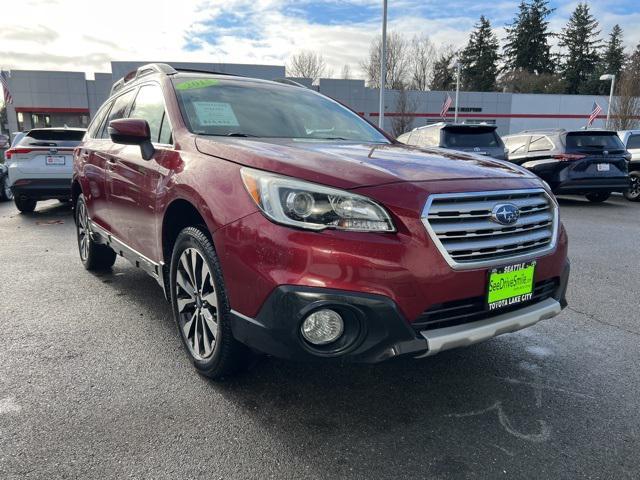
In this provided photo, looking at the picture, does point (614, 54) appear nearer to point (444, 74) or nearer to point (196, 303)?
point (444, 74)

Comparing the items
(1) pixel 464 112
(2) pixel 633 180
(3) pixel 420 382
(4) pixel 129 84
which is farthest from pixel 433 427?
(1) pixel 464 112

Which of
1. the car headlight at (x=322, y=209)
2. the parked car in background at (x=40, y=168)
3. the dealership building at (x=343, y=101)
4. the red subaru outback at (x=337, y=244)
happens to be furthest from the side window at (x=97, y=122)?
the dealership building at (x=343, y=101)

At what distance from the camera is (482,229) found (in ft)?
7.47

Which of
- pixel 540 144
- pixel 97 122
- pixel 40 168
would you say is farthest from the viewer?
pixel 540 144

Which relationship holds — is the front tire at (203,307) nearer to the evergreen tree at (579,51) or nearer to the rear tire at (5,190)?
the rear tire at (5,190)

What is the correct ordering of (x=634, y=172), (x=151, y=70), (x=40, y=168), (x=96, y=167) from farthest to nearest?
(x=634, y=172)
(x=40, y=168)
(x=96, y=167)
(x=151, y=70)

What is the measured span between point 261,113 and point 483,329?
2046 mm

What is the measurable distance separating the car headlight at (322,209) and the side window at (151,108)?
4.90 feet

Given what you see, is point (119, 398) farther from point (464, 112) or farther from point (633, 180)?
point (464, 112)

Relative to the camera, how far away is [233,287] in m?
2.31

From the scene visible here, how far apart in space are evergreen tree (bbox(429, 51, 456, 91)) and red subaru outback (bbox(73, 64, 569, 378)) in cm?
6509

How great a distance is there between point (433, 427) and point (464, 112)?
44338 millimetres

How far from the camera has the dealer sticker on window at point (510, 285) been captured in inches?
90.7

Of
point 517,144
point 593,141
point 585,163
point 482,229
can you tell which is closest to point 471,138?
point 517,144
